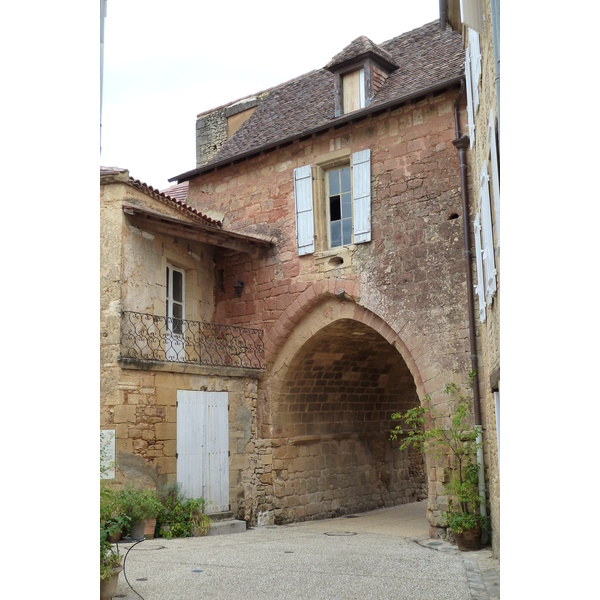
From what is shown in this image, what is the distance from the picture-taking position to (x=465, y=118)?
1006 cm

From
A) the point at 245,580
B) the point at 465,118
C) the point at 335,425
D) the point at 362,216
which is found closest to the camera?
the point at 245,580

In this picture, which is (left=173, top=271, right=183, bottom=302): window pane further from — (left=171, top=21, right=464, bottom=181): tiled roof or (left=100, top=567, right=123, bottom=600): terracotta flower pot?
(left=100, top=567, right=123, bottom=600): terracotta flower pot

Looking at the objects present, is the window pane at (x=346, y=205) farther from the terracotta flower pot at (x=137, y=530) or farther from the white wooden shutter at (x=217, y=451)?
the terracotta flower pot at (x=137, y=530)

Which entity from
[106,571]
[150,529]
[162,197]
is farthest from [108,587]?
[162,197]

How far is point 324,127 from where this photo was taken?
11305mm

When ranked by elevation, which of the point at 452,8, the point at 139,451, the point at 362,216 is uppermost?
the point at 452,8

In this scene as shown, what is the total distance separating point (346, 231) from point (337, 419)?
3689mm

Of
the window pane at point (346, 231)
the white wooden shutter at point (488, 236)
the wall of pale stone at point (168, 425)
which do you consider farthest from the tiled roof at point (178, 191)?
the white wooden shutter at point (488, 236)

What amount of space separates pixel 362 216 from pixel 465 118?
204 cm

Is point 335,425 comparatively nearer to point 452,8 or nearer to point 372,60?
point 372,60

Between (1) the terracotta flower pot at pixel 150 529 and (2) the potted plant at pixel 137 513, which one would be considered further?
(1) the terracotta flower pot at pixel 150 529

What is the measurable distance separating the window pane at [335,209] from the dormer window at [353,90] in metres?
1.45

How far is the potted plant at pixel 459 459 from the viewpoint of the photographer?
8617 millimetres

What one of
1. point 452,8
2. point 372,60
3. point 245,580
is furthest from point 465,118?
point 245,580
